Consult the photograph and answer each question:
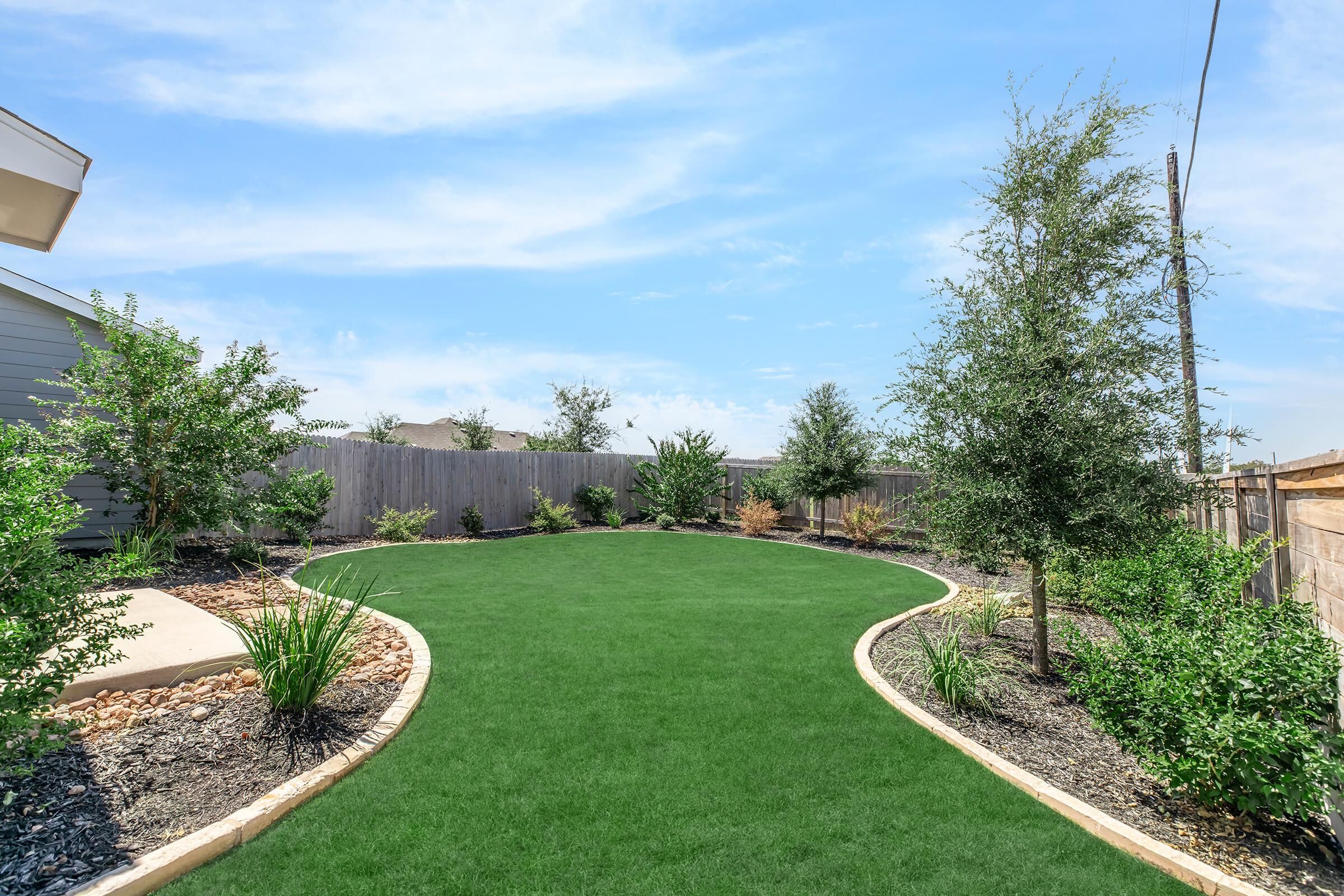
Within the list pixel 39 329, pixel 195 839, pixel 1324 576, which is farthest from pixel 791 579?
pixel 39 329

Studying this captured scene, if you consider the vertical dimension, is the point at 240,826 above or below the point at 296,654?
below

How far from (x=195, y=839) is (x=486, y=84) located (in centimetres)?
743

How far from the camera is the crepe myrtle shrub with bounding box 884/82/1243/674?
4.81 m

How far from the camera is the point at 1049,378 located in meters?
4.93

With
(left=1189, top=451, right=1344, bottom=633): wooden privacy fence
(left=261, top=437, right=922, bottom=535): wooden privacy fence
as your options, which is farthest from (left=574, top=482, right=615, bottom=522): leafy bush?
(left=1189, top=451, right=1344, bottom=633): wooden privacy fence

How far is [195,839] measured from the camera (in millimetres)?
2660

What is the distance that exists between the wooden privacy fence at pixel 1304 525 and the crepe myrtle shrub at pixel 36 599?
594 cm

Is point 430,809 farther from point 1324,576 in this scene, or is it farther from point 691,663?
point 1324,576

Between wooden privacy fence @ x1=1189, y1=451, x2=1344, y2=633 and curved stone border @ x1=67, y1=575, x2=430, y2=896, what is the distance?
17.0 feet

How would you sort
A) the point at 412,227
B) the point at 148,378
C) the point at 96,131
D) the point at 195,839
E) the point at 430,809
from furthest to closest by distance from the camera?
the point at 412,227, the point at 148,378, the point at 96,131, the point at 430,809, the point at 195,839

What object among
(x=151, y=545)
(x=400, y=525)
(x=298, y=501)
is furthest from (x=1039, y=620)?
(x=400, y=525)

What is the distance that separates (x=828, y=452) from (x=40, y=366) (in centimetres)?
1340

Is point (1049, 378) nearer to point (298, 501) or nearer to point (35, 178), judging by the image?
point (35, 178)

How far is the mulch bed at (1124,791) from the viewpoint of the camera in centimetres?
284
